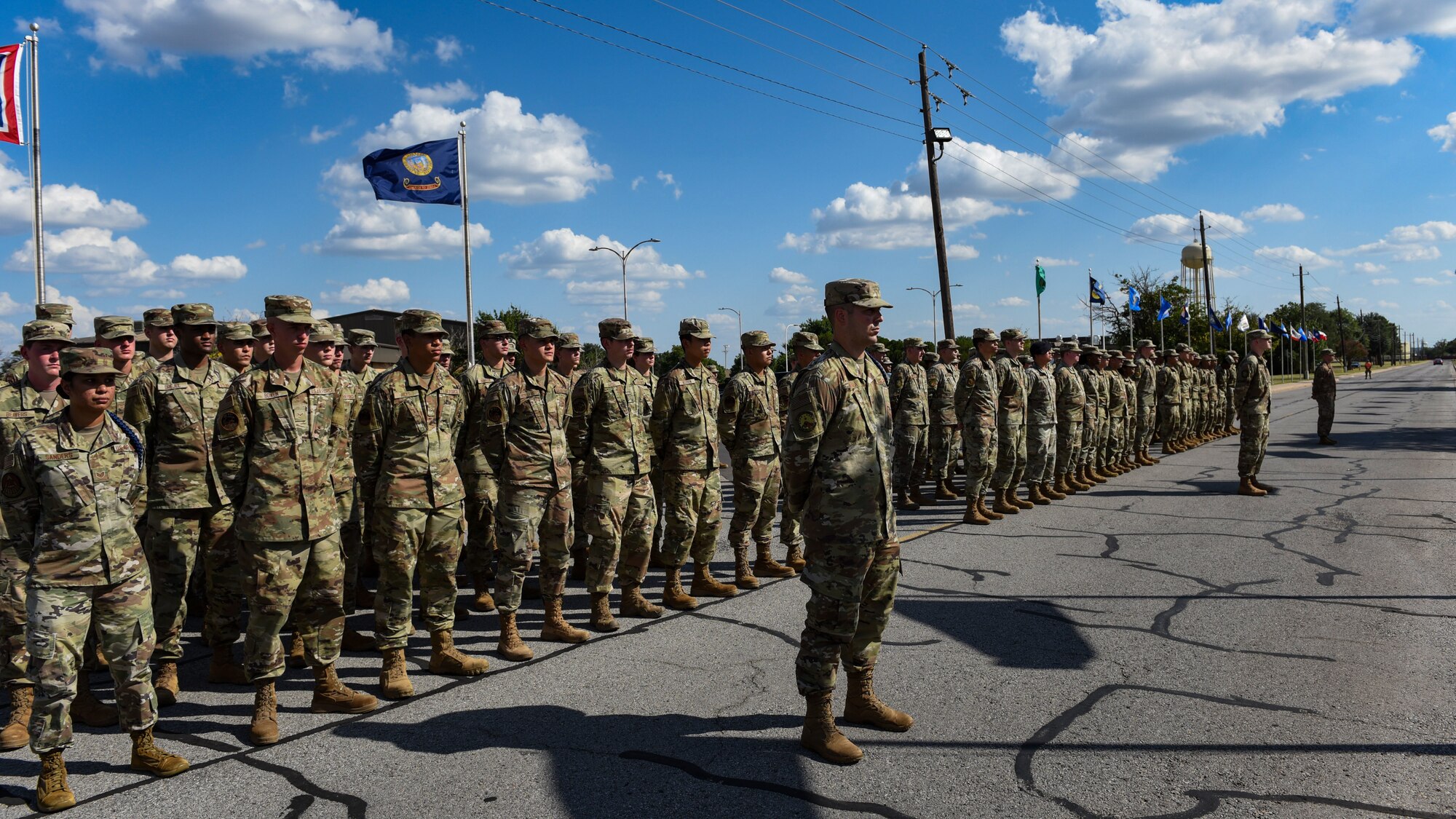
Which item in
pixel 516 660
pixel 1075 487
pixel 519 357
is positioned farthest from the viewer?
pixel 1075 487

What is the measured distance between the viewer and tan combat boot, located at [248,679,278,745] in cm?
448

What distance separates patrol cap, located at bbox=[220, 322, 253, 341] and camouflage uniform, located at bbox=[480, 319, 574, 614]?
1.83 meters

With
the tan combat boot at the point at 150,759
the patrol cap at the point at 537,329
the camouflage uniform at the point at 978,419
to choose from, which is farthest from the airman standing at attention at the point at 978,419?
the tan combat boot at the point at 150,759

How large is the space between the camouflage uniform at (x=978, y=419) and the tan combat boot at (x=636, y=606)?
5.03 m

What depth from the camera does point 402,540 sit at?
516 centimetres

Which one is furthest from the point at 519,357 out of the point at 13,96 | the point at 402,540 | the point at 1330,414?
the point at 1330,414

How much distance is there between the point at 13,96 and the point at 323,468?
13.9 m

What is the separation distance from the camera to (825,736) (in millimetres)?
4164

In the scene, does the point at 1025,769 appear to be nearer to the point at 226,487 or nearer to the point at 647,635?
the point at 647,635

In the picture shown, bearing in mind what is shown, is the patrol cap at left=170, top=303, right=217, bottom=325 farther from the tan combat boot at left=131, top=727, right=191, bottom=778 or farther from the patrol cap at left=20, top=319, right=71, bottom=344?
the tan combat boot at left=131, top=727, right=191, bottom=778

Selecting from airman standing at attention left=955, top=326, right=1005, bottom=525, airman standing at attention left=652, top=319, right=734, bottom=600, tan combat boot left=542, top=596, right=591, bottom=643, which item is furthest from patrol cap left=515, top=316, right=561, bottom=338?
airman standing at attention left=955, top=326, right=1005, bottom=525

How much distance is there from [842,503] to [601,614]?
8.90ft

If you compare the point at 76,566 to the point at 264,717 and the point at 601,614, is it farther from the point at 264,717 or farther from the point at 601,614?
the point at 601,614

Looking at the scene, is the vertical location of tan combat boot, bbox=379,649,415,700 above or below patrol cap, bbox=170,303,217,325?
below
